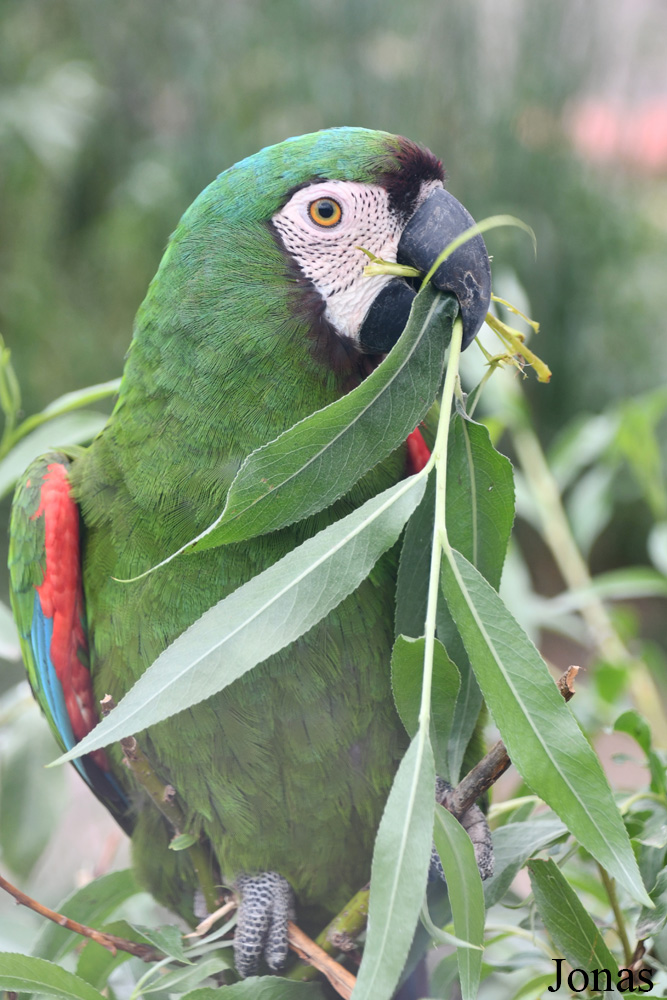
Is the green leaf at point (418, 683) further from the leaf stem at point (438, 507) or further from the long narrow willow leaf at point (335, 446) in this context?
the long narrow willow leaf at point (335, 446)

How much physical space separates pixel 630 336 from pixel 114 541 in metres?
2.20

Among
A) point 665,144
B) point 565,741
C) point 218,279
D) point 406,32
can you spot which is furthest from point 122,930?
point 665,144

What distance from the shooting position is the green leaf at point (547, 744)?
0.45 metres

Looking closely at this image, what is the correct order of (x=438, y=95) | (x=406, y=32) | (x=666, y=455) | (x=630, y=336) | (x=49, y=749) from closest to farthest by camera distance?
1. (x=49, y=749)
2. (x=438, y=95)
3. (x=406, y=32)
4. (x=630, y=336)
5. (x=666, y=455)

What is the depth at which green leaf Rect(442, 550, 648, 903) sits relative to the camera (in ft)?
1.47

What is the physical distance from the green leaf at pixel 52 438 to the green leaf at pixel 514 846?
548 millimetres

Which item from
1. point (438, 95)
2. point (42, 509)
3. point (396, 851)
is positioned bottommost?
point (396, 851)

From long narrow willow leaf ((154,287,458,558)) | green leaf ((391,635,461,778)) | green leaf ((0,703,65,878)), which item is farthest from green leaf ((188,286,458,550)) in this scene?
green leaf ((0,703,65,878))

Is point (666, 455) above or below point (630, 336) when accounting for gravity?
below

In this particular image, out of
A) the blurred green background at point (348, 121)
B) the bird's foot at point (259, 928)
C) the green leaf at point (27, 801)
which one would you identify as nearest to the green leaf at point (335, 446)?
the bird's foot at point (259, 928)

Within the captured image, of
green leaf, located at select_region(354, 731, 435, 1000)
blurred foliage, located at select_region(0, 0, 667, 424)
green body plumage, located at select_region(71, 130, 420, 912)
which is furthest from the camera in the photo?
blurred foliage, located at select_region(0, 0, 667, 424)

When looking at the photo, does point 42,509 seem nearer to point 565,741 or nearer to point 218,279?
point 218,279

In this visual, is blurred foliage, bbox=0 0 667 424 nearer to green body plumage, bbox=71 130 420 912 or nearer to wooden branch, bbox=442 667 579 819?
green body plumage, bbox=71 130 420 912

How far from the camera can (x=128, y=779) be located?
30.4 inches
